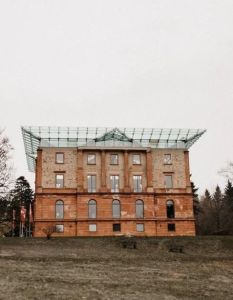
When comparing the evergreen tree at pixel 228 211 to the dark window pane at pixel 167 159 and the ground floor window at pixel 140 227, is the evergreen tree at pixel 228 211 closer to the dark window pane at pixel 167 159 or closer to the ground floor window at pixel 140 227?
the dark window pane at pixel 167 159

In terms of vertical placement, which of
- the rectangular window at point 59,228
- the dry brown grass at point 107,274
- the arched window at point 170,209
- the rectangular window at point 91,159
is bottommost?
the dry brown grass at point 107,274

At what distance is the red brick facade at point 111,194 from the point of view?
6456cm

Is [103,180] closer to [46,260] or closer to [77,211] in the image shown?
[77,211]

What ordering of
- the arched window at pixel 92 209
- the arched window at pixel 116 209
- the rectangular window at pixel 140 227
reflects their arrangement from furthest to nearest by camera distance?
the arched window at pixel 116 209 < the rectangular window at pixel 140 227 < the arched window at pixel 92 209

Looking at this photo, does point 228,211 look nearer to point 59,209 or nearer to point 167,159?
point 167,159

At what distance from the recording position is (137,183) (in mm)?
67312

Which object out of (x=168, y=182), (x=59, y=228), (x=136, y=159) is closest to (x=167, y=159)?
(x=168, y=182)

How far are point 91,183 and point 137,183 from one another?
21.8 ft

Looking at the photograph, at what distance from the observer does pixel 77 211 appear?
213 ft

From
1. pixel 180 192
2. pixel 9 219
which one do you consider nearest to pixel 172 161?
pixel 180 192

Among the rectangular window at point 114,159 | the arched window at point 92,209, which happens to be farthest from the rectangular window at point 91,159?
the arched window at point 92,209

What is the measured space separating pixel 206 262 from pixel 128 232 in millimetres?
33487

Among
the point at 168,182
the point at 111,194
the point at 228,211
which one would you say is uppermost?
the point at 168,182

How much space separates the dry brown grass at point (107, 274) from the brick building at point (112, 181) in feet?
75.8
